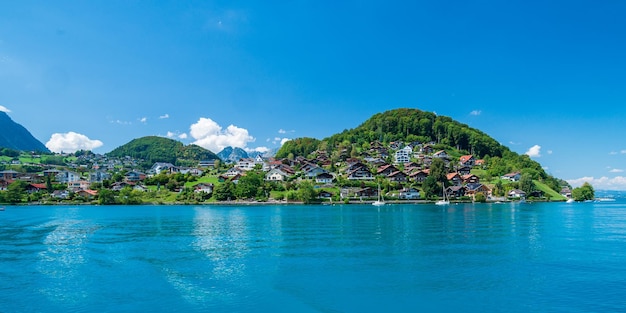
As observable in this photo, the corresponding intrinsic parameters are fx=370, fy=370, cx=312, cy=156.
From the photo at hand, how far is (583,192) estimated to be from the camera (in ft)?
283

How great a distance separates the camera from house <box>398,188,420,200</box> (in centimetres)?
7006

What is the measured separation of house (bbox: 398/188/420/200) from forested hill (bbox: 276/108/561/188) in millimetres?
30727

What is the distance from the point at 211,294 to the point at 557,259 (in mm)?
16378

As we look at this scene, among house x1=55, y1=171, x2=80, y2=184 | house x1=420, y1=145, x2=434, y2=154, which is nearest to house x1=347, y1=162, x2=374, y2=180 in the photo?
house x1=420, y1=145, x2=434, y2=154

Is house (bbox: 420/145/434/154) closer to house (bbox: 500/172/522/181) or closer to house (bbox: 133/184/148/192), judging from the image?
house (bbox: 500/172/522/181)

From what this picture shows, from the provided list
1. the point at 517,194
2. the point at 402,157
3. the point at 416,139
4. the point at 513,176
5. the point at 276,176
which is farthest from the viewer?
the point at 416,139

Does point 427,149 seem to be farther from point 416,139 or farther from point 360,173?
point 360,173

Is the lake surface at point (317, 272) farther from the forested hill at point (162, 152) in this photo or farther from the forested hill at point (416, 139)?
the forested hill at point (162, 152)

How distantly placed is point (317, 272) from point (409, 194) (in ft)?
191

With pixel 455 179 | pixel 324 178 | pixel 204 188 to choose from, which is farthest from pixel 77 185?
pixel 455 179

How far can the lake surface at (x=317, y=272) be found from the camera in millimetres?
11836

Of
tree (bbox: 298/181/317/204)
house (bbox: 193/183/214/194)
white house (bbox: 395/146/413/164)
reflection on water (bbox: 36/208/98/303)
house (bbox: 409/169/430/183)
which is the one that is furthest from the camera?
white house (bbox: 395/146/413/164)

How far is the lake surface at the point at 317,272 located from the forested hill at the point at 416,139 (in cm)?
7673

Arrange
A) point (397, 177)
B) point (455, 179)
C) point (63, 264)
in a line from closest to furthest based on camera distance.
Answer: point (63, 264) → point (455, 179) → point (397, 177)
